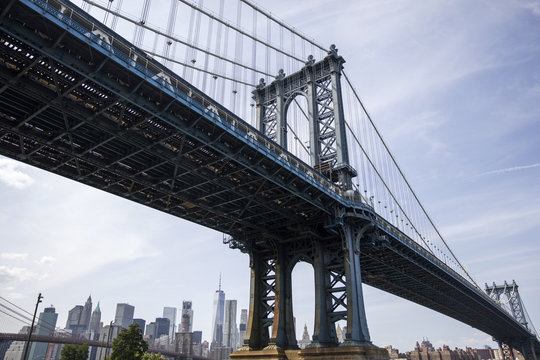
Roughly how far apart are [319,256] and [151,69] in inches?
999

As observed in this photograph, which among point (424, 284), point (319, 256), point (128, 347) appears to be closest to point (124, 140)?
point (319, 256)

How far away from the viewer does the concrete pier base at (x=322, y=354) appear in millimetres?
34125

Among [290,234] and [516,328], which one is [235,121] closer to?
[290,234]

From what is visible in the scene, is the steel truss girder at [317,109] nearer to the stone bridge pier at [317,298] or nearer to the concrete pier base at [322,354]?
the stone bridge pier at [317,298]

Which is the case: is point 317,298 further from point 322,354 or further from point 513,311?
point 513,311

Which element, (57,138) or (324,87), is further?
(324,87)

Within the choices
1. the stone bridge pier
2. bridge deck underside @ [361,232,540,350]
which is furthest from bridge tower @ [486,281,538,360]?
the stone bridge pier

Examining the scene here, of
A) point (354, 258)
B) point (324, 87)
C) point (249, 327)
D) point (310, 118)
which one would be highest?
point (324, 87)

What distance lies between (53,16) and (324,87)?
33.0 metres

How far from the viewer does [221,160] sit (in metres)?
29.6

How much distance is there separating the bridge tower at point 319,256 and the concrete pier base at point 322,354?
7cm

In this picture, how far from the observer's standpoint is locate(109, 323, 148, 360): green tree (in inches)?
1934

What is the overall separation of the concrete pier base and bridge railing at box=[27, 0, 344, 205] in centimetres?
1501

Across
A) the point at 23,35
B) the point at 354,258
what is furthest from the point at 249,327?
the point at 23,35
